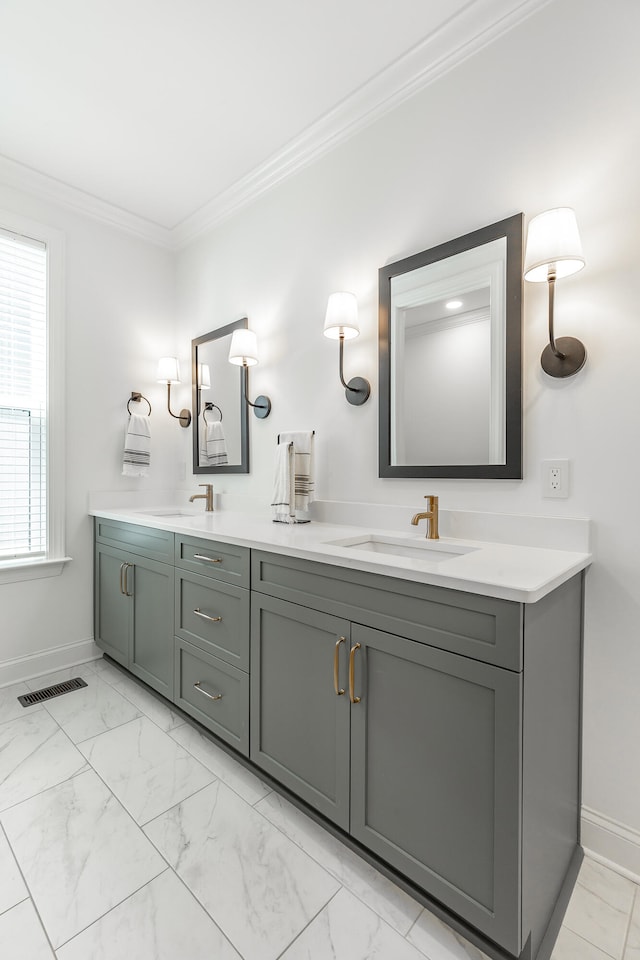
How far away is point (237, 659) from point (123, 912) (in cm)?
72

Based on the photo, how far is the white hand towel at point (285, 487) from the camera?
2.10 meters

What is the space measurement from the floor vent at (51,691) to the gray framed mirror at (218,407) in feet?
4.45

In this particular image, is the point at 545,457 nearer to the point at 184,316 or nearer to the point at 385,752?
the point at 385,752

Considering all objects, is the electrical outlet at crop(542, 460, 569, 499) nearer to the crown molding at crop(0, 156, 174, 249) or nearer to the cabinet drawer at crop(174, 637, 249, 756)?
the cabinet drawer at crop(174, 637, 249, 756)

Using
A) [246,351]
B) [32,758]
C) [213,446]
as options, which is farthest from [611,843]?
[213,446]

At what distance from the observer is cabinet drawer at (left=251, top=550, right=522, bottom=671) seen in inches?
40.1

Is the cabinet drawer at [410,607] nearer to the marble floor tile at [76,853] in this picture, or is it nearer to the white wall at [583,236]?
the white wall at [583,236]

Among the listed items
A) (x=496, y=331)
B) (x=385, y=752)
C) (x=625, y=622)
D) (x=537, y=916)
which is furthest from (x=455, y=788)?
(x=496, y=331)

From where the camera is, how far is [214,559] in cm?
182

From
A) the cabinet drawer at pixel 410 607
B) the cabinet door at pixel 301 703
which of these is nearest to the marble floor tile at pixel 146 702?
the cabinet door at pixel 301 703

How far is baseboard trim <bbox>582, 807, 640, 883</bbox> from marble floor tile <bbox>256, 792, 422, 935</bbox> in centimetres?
58

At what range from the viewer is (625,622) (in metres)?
1.35

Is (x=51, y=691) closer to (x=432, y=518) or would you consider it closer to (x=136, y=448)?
(x=136, y=448)

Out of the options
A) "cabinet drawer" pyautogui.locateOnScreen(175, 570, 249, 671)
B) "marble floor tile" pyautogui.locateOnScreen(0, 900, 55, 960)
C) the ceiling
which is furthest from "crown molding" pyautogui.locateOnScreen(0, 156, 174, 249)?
"marble floor tile" pyautogui.locateOnScreen(0, 900, 55, 960)
